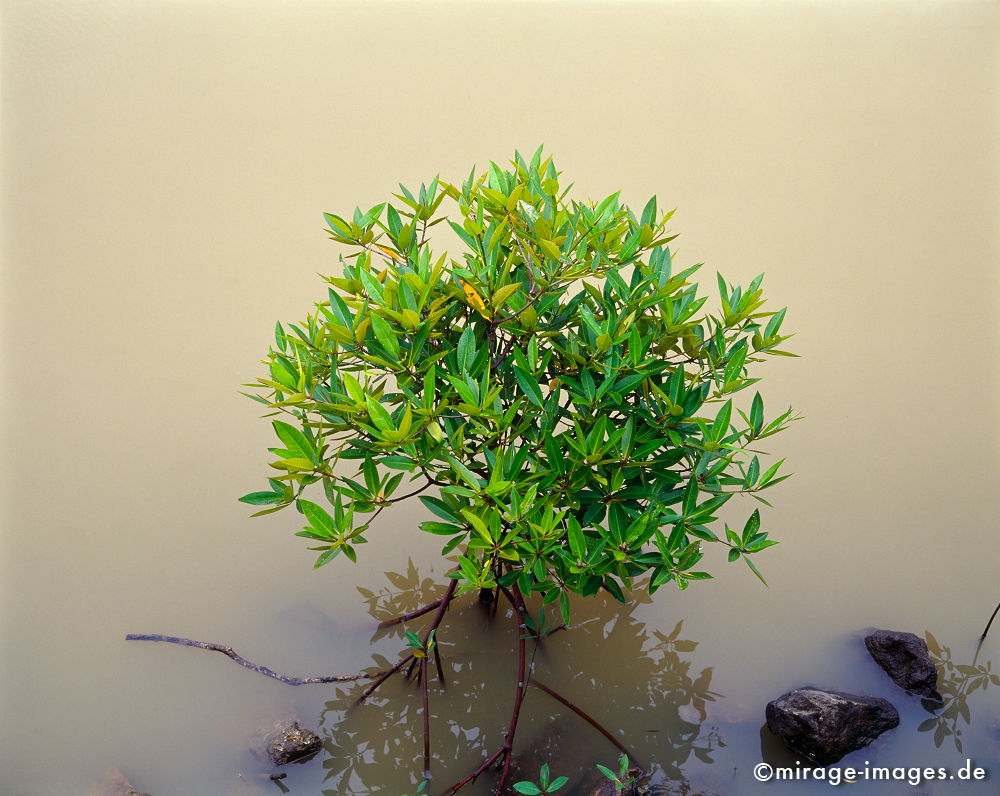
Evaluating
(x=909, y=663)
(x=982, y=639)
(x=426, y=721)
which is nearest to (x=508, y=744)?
(x=426, y=721)

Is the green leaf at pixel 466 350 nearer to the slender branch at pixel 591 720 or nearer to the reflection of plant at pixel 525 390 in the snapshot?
the reflection of plant at pixel 525 390

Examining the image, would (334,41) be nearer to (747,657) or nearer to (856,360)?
(856,360)

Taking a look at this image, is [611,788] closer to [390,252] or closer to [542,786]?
[542,786]

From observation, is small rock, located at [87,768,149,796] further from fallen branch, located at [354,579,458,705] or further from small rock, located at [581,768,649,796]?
small rock, located at [581,768,649,796]

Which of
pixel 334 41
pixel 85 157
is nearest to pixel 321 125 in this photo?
pixel 334 41

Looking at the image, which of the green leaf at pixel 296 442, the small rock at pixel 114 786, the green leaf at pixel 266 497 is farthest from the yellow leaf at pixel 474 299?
the small rock at pixel 114 786

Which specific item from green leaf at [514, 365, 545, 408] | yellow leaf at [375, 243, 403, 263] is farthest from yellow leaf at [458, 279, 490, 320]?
yellow leaf at [375, 243, 403, 263]
